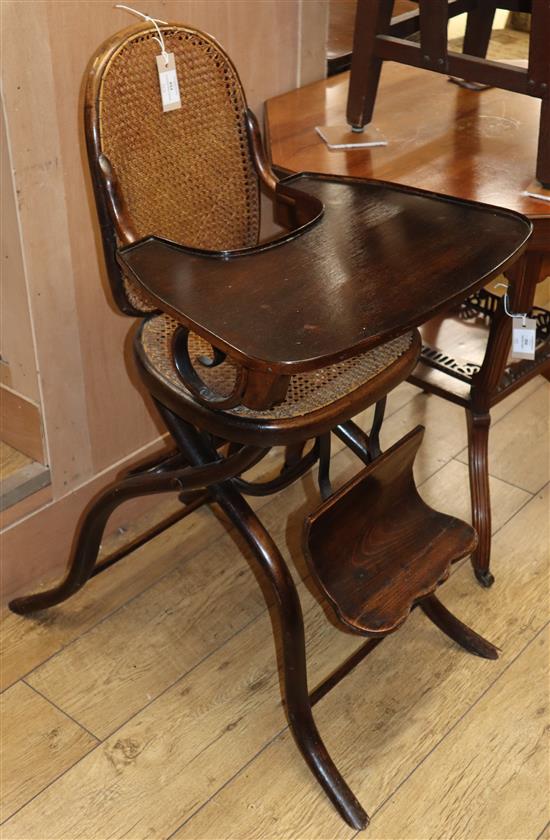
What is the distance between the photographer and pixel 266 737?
1.67 m

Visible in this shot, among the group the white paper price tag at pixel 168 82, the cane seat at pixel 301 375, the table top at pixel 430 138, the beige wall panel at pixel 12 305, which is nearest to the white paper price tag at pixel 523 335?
the table top at pixel 430 138

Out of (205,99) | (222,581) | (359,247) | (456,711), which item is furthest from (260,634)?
(205,99)

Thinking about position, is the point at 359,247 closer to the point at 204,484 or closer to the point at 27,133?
the point at 204,484

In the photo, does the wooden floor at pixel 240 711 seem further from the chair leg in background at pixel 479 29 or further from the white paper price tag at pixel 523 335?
the chair leg in background at pixel 479 29

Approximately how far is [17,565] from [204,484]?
60 centimetres

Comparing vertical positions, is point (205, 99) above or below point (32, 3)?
below

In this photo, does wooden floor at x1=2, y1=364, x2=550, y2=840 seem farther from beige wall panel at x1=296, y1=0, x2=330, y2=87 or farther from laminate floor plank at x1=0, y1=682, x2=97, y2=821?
beige wall panel at x1=296, y1=0, x2=330, y2=87

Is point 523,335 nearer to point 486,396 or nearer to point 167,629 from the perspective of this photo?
point 486,396

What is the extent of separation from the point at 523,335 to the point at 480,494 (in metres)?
0.35

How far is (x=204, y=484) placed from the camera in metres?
1.49

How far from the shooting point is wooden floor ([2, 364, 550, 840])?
155 centimetres

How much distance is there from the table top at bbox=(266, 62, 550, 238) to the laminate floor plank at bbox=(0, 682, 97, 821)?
102cm

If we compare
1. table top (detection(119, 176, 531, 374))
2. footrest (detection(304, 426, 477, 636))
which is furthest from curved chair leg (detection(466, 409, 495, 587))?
table top (detection(119, 176, 531, 374))

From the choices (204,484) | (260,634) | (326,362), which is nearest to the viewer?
(326,362)
